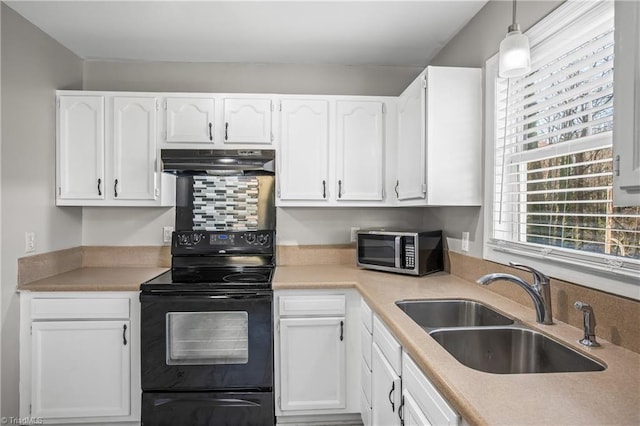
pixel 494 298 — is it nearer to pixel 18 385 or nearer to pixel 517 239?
pixel 517 239

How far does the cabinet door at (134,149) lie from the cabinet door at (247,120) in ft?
1.61

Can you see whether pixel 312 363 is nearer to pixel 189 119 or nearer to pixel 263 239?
pixel 263 239

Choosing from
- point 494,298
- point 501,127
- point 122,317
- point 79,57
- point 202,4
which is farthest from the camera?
point 79,57

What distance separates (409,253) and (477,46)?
4.09 feet

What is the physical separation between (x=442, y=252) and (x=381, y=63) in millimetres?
1482

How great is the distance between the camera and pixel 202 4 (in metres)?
2.14

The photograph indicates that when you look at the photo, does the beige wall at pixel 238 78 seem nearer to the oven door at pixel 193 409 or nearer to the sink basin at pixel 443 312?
the sink basin at pixel 443 312

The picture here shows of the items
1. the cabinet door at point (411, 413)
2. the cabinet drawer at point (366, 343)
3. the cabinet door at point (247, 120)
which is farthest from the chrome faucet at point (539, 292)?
the cabinet door at point (247, 120)

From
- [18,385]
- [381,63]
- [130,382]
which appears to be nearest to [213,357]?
[130,382]

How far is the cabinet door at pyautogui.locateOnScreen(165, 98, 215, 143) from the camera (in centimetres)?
264

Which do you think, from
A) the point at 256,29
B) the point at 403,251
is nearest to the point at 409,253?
the point at 403,251

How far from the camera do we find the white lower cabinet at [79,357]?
88.6 inches

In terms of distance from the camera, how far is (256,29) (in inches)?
95.0

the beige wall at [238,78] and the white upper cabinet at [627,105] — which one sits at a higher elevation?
the beige wall at [238,78]
